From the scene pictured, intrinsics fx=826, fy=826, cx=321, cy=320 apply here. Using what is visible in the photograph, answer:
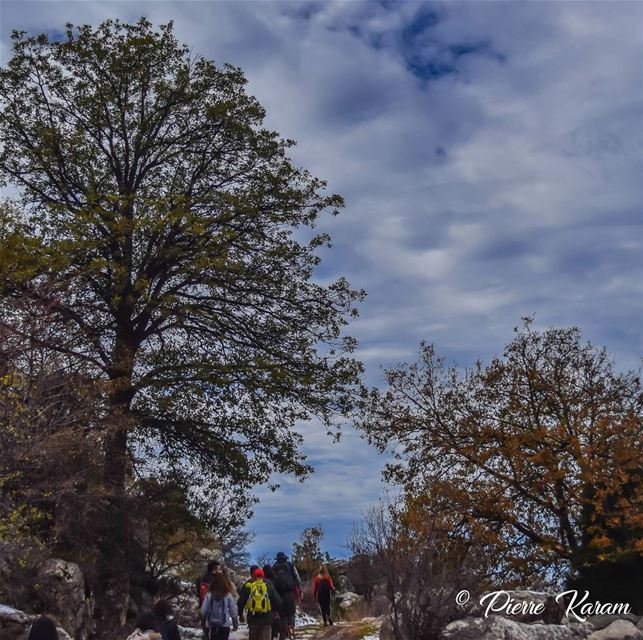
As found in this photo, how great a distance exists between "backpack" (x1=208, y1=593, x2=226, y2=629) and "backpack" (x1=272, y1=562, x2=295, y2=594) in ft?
11.6

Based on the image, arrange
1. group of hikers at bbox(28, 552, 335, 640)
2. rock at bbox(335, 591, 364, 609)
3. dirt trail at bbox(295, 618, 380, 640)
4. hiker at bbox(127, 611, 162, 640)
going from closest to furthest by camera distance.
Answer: hiker at bbox(127, 611, 162, 640)
group of hikers at bbox(28, 552, 335, 640)
dirt trail at bbox(295, 618, 380, 640)
rock at bbox(335, 591, 364, 609)

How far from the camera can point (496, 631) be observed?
12.6m

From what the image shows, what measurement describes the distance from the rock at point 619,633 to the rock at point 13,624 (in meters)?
9.80

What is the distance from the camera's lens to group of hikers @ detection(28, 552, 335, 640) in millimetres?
11289

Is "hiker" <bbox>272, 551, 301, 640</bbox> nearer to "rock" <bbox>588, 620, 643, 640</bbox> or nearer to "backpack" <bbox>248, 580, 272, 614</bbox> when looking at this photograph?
"backpack" <bbox>248, 580, 272, 614</bbox>

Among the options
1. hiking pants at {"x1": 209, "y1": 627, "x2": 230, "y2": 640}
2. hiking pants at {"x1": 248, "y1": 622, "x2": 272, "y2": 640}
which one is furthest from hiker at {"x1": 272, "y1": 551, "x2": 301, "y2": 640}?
hiking pants at {"x1": 209, "y1": 627, "x2": 230, "y2": 640}

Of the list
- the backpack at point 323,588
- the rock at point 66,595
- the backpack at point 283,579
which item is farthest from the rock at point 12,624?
the backpack at point 323,588

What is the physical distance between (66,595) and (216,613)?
5433mm

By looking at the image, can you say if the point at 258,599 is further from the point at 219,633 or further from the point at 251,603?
the point at 219,633

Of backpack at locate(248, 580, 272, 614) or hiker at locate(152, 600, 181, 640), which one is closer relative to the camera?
hiker at locate(152, 600, 181, 640)

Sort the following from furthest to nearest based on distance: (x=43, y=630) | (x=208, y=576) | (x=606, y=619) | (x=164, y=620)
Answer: (x=208, y=576) < (x=606, y=619) < (x=164, y=620) < (x=43, y=630)

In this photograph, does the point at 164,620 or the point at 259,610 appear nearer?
the point at 164,620

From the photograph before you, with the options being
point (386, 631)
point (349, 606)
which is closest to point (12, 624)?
point (386, 631)

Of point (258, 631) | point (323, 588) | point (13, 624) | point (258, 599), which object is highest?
point (323, 588)
